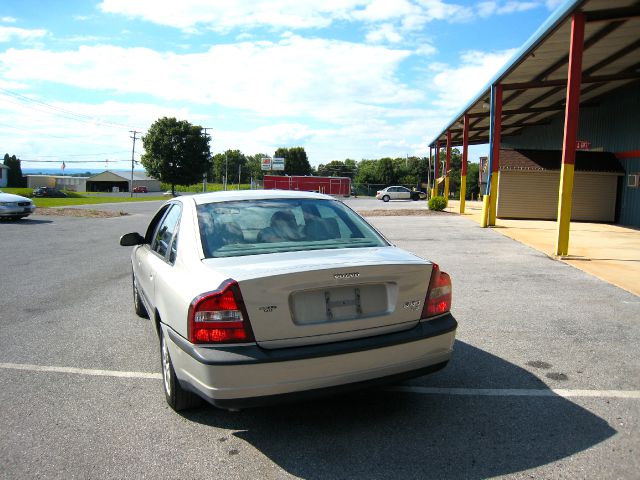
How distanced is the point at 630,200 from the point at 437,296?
20.9m

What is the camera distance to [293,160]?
397 ft

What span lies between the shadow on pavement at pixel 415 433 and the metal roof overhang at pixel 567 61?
10.4 m

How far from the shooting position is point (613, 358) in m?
4.63

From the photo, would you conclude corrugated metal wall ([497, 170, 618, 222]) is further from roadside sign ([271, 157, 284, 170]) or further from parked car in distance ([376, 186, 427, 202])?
roadside sign ([271, 157, 284, 170])

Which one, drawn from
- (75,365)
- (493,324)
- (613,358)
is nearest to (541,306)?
(493,324)

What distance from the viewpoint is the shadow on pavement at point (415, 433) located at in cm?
282

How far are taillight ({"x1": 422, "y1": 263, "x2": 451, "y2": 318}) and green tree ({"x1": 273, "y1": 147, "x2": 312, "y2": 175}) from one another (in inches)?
4619

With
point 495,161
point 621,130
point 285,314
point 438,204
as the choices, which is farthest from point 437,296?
point 438,204

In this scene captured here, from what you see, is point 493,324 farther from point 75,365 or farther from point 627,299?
point 75,365

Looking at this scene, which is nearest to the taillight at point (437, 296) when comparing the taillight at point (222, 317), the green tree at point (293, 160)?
the taillight at point (222, 317)

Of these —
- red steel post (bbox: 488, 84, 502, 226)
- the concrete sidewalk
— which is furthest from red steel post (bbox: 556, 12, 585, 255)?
red steel post (bbox: 488, 84, 502, 226)

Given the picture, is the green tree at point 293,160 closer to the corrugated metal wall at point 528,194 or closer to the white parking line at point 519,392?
the corrugated metal wall at point 528,194

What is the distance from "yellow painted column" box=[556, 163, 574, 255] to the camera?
11.0 meters

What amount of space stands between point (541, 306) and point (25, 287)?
24.3 ft
